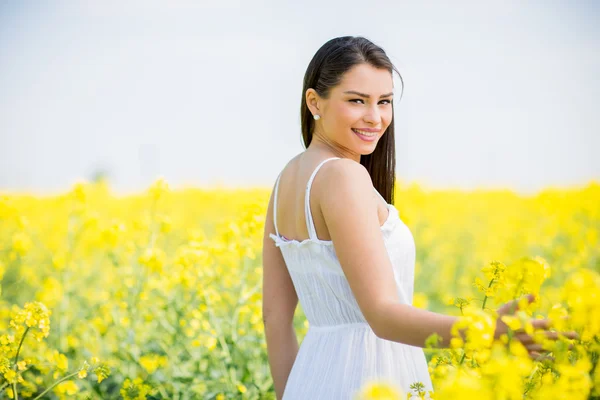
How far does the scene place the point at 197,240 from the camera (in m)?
2.98

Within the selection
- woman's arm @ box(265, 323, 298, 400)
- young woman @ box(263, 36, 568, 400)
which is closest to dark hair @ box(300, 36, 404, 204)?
young woman @ box(263, 36, 568, 400)

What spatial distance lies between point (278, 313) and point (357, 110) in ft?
1.99

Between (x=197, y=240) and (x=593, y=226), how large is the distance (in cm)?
418

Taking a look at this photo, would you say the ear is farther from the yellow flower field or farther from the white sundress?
the yellow flower field

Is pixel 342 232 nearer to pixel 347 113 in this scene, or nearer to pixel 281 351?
pixel 347 113

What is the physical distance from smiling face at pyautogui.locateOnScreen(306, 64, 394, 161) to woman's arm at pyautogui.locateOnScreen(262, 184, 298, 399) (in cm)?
32

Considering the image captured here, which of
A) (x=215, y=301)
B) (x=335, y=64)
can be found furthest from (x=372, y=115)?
(x=215, y=301)

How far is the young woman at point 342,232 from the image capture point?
129 centimetres

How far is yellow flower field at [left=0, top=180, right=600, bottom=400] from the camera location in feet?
3.31

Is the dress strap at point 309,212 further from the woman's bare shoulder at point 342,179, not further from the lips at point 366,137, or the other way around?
the lips at point 366,137

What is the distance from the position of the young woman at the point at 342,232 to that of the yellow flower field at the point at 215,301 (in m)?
0.15

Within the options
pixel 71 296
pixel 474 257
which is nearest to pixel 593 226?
pixel 474 257

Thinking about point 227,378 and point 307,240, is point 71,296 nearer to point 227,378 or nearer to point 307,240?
point 227,378

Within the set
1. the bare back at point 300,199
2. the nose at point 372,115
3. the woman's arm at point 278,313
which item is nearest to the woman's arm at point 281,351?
the woman's arm at point 278,313
